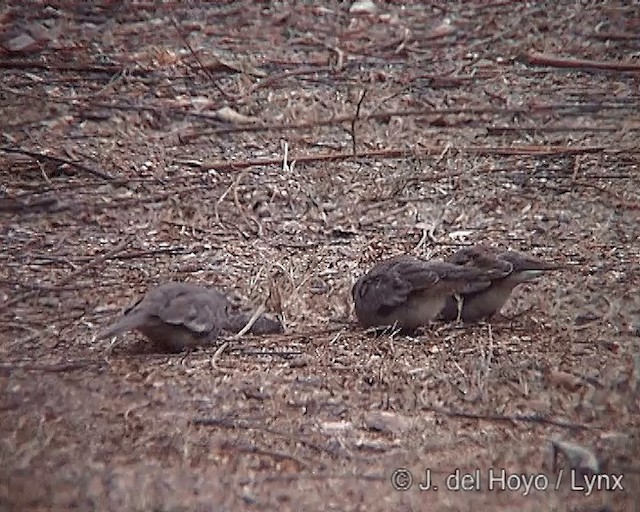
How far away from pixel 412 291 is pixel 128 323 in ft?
1.16

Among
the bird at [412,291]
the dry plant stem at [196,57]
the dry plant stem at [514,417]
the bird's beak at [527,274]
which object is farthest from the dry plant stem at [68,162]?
the dry plant stem at [514,417]

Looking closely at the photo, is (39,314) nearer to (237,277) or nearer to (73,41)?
(237,277)

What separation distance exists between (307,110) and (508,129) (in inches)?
14.9

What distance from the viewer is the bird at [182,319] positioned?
5.15 ft

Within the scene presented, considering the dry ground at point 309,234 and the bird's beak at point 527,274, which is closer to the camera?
the dry ground at point 309,234

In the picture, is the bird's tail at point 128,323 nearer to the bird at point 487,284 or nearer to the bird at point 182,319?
the bird at point 182,319

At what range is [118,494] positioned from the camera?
3.73ft

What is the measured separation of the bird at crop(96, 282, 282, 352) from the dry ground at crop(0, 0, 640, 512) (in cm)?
3

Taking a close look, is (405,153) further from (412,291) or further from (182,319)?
(182,319)

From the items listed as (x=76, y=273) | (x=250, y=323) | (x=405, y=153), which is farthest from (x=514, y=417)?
(x=405, y=153)

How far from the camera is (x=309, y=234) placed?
204cm

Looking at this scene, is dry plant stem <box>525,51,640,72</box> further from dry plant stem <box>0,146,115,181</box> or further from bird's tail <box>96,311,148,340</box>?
bird's tail <box>96,311,148,340</box>

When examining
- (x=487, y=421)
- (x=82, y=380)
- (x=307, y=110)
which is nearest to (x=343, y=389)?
(x=487, y=421)

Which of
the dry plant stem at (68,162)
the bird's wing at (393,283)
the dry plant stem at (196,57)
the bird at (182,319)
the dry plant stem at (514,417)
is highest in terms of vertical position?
the dry plant stem at (196,57)
